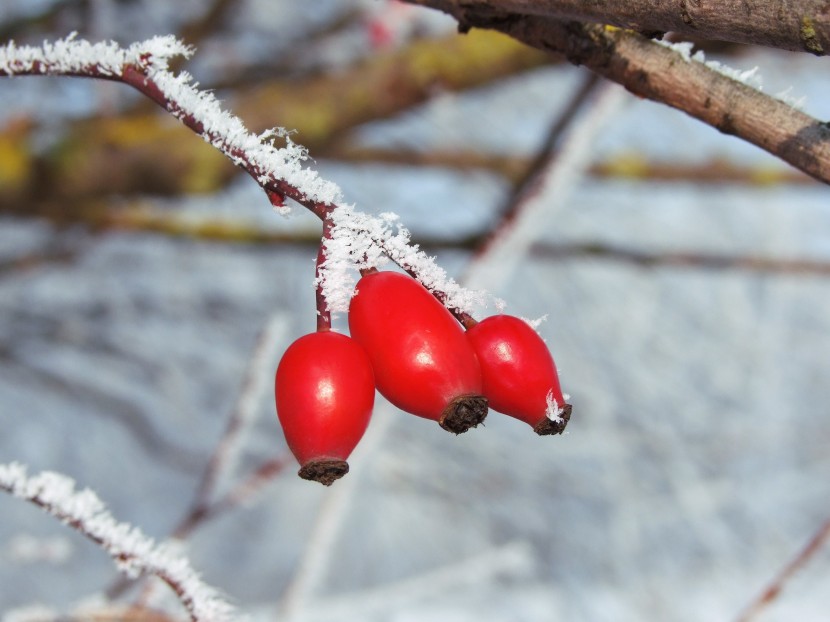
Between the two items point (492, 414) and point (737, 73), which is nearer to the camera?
point (737, 73)

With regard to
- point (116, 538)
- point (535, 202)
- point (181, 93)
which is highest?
point (535, 202)

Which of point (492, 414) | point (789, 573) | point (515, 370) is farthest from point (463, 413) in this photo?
point (492, 414)

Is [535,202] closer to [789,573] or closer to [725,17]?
[789,573]

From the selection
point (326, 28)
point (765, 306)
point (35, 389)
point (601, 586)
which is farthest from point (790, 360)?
point (35, 389)

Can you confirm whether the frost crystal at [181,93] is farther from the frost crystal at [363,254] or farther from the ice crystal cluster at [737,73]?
the ice crystal cluster at [737,73]

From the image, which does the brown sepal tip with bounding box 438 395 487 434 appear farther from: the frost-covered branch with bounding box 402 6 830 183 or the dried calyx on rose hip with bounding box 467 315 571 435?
the frost-covered branch with bounding box 402 6 830 183

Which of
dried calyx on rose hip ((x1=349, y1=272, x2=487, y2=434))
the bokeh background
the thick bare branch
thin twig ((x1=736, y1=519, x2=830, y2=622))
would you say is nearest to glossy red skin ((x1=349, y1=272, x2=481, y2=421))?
dried calyx on rose hip ((x1=349, y1=272, x2=487, y2=434))
